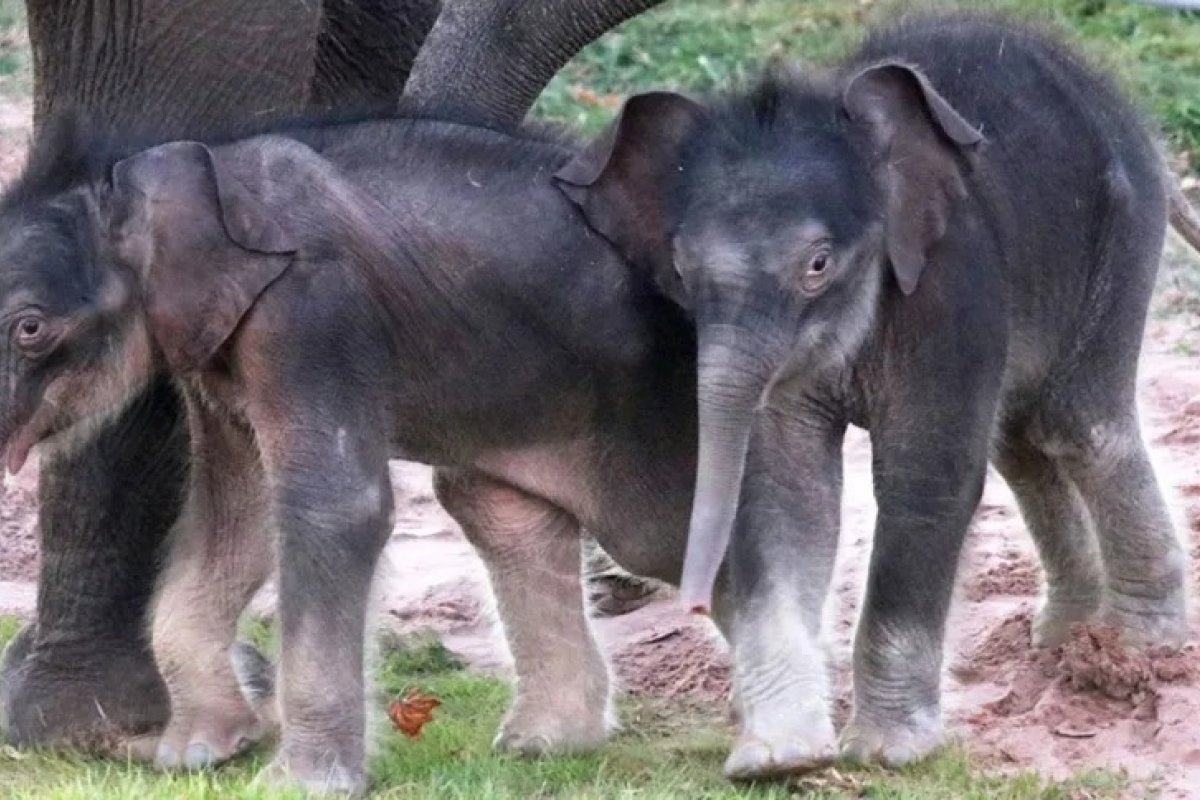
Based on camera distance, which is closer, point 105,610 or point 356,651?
point 356,651

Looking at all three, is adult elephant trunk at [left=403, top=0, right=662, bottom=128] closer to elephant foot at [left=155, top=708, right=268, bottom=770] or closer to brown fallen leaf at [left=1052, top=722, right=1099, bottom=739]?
elephant foot at [left=155, top=708, right=268, bottom=770]

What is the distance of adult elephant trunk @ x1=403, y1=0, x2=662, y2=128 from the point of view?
623 centimetres

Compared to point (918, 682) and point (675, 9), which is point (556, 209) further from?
point (675, 9)

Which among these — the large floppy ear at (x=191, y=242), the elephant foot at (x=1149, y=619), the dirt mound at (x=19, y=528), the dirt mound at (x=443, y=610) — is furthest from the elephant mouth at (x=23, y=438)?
the elephant foot at (x=1149, y=619)

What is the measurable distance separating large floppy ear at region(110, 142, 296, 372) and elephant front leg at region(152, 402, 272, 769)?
0.32 m

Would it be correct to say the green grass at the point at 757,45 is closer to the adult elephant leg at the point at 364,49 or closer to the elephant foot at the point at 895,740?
the adult elephant leg at the point at 364,49

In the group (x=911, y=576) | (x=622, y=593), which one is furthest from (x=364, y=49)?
(x=911, y=576)

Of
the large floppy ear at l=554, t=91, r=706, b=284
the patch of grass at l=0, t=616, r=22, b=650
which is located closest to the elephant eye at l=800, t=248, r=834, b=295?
the large floppy ear at l=554, t=91, r=706, b=284

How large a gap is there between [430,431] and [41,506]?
1008 mm

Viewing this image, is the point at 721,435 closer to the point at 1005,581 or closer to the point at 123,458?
the point at 123,458

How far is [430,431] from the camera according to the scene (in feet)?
19.1

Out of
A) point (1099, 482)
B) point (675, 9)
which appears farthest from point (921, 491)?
point (675, 9)

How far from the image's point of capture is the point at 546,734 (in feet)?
20.0

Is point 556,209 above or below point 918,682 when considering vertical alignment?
above
